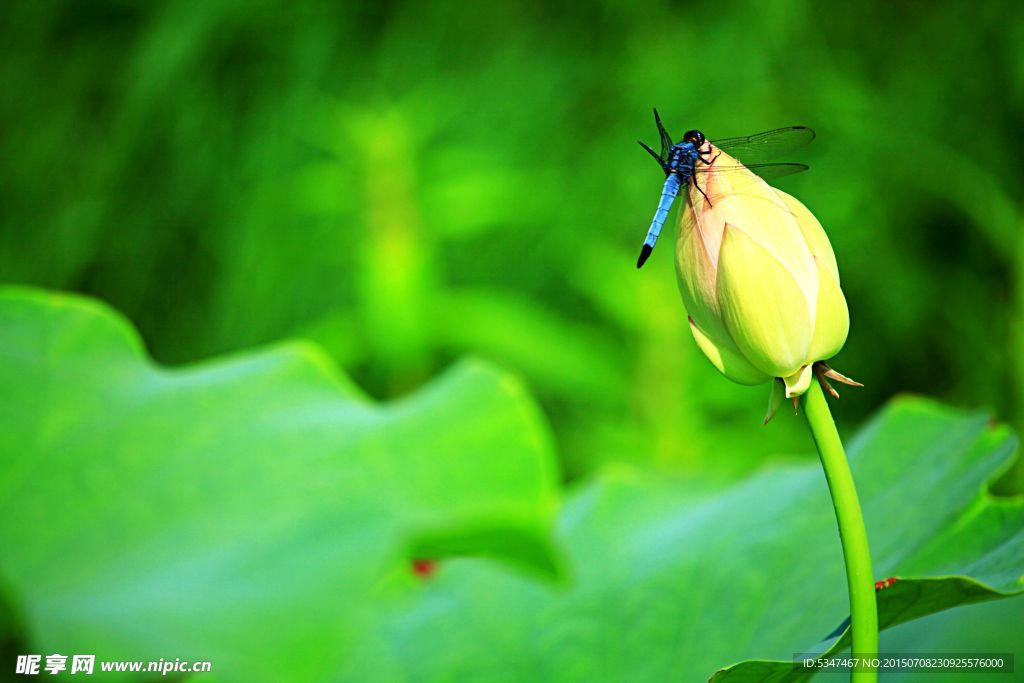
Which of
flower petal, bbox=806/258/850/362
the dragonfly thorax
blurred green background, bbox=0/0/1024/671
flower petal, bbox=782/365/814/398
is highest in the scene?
blurred green background, bbox=0/0/1024/671

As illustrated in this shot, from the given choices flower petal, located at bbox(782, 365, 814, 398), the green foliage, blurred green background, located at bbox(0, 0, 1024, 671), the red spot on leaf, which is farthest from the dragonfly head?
blurred green background, located at bbox(0, 0, 1024, 671)

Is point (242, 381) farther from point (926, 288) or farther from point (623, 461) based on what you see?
point (926, 288)

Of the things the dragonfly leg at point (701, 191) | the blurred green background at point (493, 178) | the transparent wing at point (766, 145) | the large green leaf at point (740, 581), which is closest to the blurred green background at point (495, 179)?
the blurred green background at point (493, 178)

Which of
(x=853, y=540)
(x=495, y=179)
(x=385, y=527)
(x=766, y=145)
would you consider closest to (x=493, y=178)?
(x=495, y=179)

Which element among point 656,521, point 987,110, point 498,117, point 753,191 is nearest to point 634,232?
point 498,117

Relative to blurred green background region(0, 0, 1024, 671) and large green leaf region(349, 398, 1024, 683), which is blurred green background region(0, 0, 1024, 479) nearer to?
blurred green background region(0, 0, 1024, 671)
